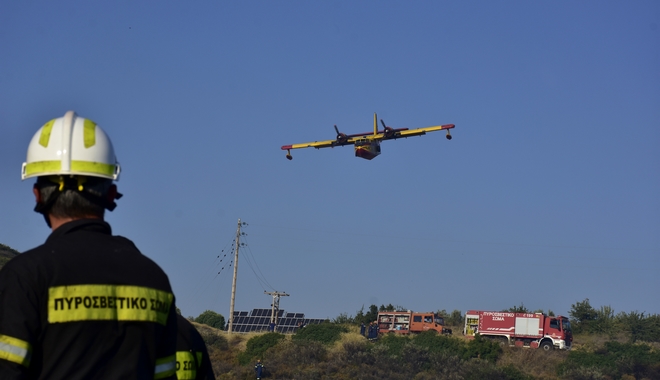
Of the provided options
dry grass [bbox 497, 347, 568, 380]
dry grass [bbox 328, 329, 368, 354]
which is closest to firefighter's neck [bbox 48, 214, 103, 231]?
dry grass [bbox 497, 347, 568, 380]

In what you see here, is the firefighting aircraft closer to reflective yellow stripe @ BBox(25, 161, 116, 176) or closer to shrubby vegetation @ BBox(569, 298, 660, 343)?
shrubby vegetation @ BBox(569, 298, 660, 343)

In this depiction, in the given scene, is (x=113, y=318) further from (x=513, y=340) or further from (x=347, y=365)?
(x=513, y=340)

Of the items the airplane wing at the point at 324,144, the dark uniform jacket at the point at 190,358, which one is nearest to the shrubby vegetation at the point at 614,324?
the airplane wing at the point at 324,144

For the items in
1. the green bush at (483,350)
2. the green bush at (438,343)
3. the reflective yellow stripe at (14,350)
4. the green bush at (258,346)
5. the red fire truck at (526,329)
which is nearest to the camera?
the reflective yellow stripe at (14,350)

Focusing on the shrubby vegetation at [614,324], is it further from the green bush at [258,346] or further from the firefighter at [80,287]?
the firefighter at [80,287]

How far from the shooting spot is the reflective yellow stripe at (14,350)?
2.50 meters

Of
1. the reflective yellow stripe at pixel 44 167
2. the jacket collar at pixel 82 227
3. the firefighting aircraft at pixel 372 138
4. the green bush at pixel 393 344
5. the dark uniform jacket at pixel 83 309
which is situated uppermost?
the firefighting aircraft at pixel 372 138

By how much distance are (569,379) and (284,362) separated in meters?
12.5

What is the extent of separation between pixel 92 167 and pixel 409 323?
49112mm

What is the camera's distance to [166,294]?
2957 millimetres

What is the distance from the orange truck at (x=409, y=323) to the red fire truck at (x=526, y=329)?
2528mm

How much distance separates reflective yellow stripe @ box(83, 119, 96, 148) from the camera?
293cm

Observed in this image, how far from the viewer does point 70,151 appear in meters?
2.89

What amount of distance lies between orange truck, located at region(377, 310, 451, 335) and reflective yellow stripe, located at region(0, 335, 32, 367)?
160 ft
